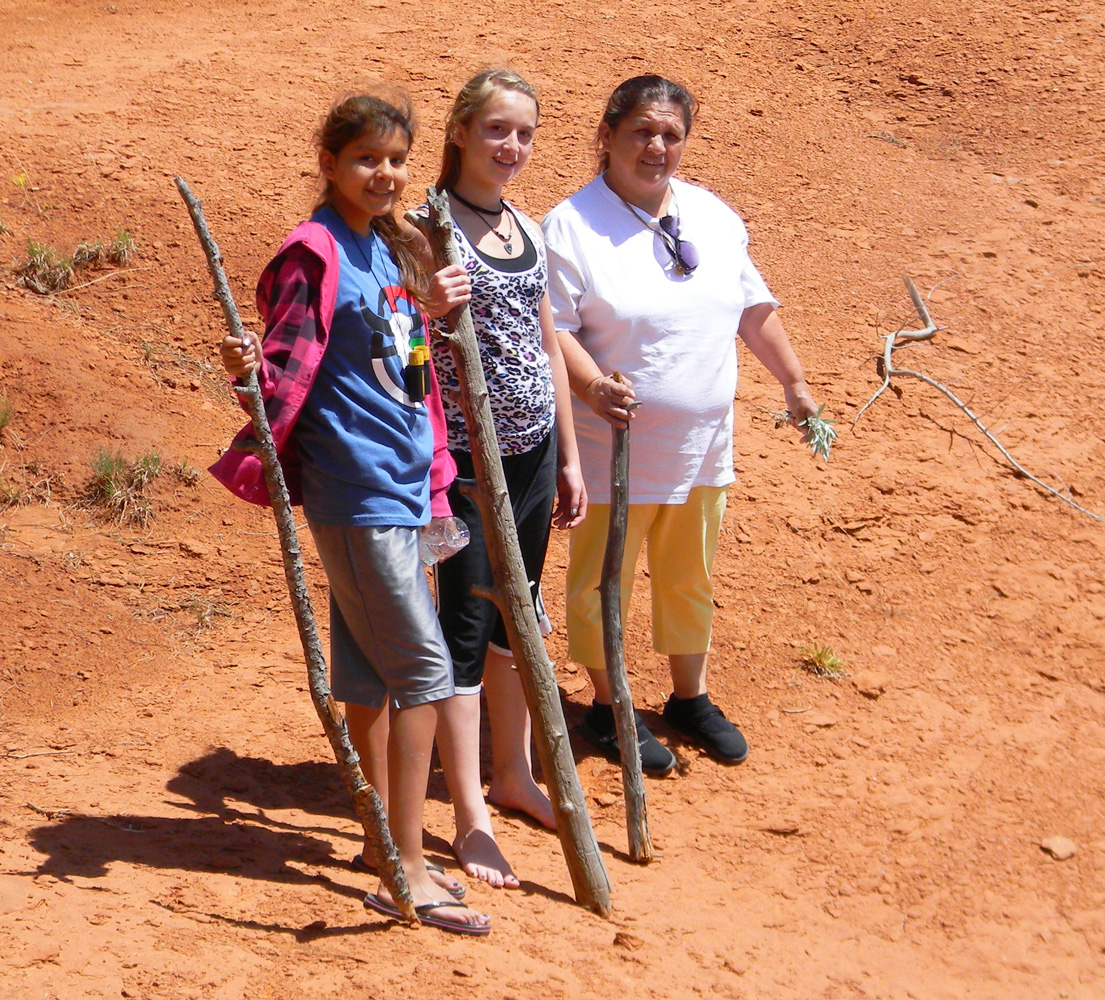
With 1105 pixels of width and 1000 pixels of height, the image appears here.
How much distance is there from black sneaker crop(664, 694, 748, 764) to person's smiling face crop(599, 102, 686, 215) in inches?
62.5

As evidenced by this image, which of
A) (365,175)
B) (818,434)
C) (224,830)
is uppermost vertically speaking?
(365,175)

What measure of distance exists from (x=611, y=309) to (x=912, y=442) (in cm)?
307

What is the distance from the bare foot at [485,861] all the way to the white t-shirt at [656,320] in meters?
1.04

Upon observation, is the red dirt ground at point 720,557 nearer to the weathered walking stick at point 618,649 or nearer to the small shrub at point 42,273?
the small shrub at point 42,273

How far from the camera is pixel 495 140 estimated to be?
118 inches

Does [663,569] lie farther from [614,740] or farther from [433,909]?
[433,909]

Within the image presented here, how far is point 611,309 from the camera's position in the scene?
344 cm

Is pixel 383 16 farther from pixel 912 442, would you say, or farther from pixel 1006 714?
pixel 1006 714

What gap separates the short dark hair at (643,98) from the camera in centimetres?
346

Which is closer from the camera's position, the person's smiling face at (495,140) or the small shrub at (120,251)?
the person's smiling face at (495,140)

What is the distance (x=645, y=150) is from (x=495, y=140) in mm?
608

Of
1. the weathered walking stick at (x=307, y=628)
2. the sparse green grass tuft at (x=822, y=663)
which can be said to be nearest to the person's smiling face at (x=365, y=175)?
the weathered walking stick at (x=307, y=628)

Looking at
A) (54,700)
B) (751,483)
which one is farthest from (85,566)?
(751,483)

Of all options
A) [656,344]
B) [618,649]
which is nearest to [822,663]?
[618,649]
